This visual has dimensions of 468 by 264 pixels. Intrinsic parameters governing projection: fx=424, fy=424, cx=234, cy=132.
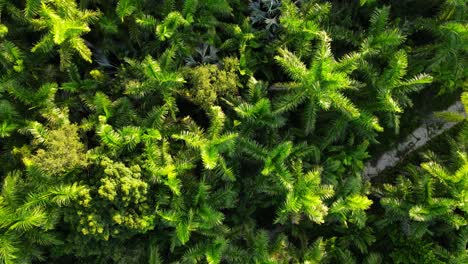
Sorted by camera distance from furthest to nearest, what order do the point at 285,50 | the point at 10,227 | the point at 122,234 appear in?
the point at 285,50, the point at 122,234, the point at 10,227

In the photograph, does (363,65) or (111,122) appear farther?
(363,65)

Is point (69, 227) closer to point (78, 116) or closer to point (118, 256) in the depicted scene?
point (118, 256)

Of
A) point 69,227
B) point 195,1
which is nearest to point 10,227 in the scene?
point 69,227

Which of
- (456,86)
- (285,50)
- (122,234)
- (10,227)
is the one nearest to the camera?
(10,227)

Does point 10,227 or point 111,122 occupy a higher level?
point 111,122

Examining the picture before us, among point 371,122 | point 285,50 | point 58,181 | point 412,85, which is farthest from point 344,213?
point 58,181

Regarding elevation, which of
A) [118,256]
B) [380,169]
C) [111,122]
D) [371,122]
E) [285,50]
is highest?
[285,50]

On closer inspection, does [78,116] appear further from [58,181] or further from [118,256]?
[118,256]
